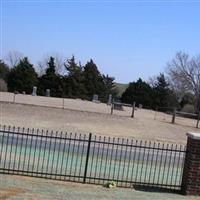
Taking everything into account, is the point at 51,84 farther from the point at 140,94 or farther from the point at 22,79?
the point at 140,94

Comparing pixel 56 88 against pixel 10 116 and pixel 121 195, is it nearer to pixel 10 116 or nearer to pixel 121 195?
pixel 10 116

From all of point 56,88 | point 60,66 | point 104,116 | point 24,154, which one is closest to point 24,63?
point 56,88

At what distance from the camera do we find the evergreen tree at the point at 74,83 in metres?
82.2

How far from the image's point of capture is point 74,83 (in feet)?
271

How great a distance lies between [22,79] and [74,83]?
754 centimetres

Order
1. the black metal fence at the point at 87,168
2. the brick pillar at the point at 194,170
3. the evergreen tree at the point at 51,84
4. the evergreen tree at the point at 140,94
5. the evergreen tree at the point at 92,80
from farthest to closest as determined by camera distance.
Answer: the evergreen tree at the point at 92,80 < the evergreen tree at the point at 140,94 < the evergreen tree at the point at 51,84 < the black metal fence at the point at 87,168 < the brick pillar at the point at 194,170

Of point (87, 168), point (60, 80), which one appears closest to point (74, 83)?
point (60, 80)

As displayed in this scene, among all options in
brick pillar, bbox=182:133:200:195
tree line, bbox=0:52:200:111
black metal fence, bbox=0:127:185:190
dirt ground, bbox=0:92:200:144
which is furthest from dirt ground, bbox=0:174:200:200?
tree line, bbox=0:52:200:111

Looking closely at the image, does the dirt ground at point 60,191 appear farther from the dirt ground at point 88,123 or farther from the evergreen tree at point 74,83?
the evergreen tree at point 74,83

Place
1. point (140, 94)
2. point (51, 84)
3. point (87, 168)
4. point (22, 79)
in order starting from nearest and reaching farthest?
1. point (87, 168)
2. point (22, 79)
3. point (51, 84)
4. point (140, 94)

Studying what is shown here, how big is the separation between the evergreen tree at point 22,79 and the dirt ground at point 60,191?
218 ft

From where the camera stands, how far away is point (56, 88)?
8238cm

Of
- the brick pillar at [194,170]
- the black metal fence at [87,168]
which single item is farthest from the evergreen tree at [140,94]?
the brick pillar at [194,170]

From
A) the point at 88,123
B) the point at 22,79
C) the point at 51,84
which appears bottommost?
the point at 88,123
